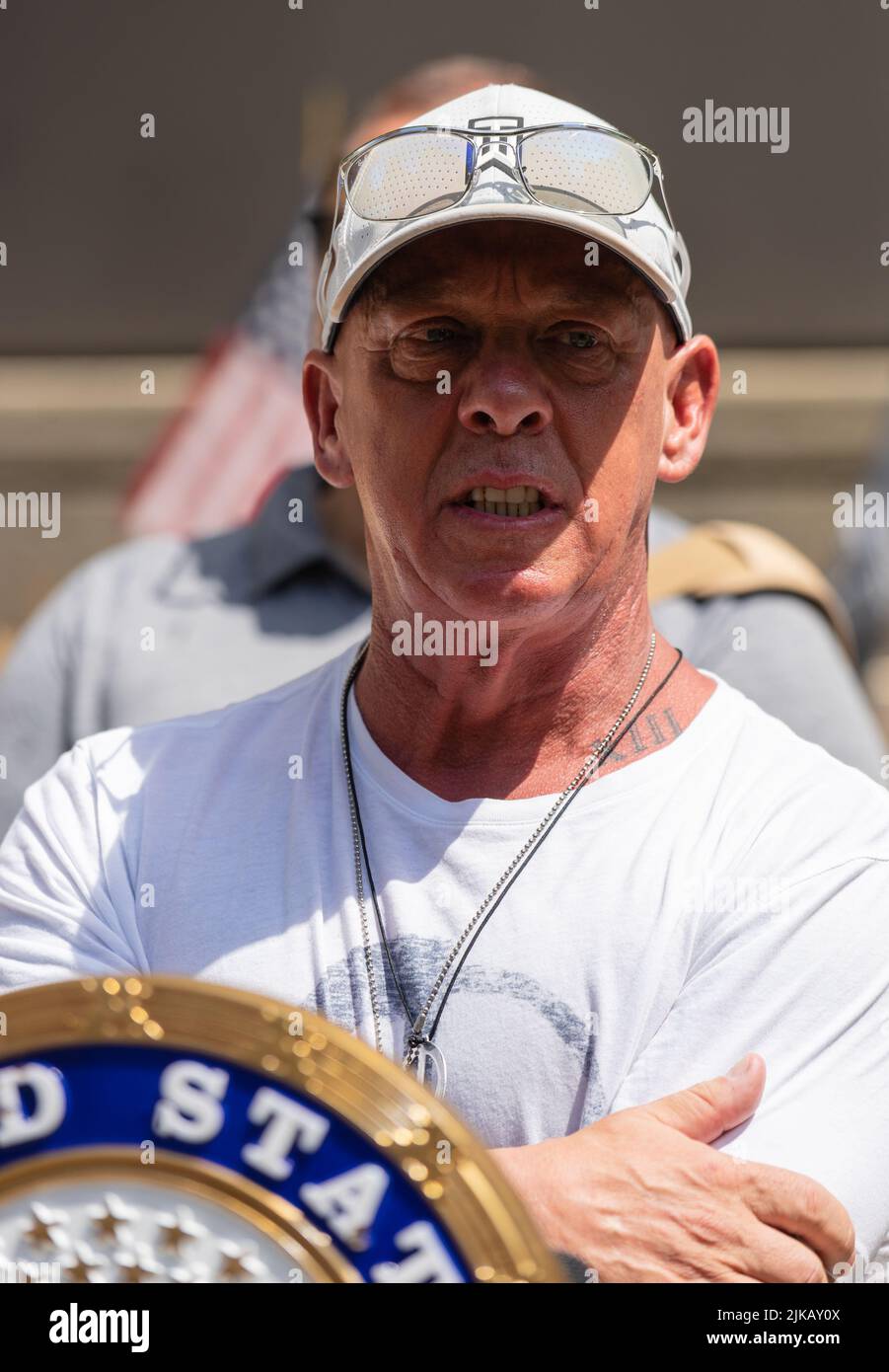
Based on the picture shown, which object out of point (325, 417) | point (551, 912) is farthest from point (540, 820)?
point (325, 417)

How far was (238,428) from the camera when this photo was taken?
202 inches

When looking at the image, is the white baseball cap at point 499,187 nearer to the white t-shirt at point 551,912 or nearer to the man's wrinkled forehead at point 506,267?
the man's wrinkled forehead at point 506,267

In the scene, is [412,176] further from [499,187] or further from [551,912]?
[551,912]

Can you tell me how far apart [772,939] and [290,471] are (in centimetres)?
211

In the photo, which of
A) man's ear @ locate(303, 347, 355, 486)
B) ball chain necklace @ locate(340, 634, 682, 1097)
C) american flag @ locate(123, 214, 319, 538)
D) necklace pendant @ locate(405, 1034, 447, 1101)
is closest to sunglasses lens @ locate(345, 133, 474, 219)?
man's ear @ locate(303, 347, 355, 486)

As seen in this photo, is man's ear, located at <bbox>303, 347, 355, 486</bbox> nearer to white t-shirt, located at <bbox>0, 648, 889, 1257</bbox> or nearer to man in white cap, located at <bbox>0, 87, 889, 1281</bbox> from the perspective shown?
man in white cap, located at <bbox>0, 87, 889, 1281</bbox>

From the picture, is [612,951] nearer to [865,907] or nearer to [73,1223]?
[865,907]

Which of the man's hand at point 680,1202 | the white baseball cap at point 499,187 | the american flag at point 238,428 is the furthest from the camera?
the american flag at point 238,428

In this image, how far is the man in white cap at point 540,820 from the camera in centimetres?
168

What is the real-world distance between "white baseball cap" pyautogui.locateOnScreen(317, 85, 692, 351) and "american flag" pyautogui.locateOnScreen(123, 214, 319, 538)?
103 inches

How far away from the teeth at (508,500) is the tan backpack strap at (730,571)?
1.14 metres

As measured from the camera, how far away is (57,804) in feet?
6.82

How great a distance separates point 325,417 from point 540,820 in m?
0.57

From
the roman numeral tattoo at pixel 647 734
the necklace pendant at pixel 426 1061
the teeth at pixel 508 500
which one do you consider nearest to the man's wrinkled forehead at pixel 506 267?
the teeth at pixel 508 500
